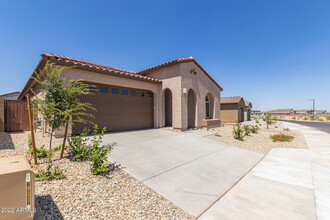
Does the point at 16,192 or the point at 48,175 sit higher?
the point at 16,192

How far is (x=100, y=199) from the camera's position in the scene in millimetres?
2766

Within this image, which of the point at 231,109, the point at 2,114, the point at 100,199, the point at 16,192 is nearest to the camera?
the point at 16,192

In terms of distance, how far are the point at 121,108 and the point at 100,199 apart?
691 centimetres

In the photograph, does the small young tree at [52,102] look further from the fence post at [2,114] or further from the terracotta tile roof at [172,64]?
the fence post at [2,114]

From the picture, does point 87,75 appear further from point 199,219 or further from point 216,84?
point 216,84

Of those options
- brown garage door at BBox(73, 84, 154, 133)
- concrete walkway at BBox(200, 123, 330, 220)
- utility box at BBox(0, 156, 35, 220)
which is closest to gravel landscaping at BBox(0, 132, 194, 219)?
utility box at BBox(0, 156, 35, 220)

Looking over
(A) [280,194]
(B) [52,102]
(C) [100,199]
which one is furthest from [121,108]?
(A) [280,194]

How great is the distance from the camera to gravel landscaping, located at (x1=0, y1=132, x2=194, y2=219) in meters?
2.43

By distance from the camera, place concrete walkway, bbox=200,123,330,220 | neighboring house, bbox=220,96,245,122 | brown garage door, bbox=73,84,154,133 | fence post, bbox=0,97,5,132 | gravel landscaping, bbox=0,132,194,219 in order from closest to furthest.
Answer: gravel landscaping, bbox=0,132,194,219 < concrete walkway, bbox=200,123,330,220 < brown garage door, bbox=73,84,154,133 < fence post, bbox=0,97,5,132 < neighboring house, bbox=220,96,245,122

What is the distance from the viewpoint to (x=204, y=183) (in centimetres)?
369

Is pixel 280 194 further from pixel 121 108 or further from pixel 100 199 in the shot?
pixel 121 108

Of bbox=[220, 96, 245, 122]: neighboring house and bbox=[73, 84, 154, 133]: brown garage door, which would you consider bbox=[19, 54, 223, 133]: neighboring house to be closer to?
bbox=[73, 84, 154, 133]: brown garage door

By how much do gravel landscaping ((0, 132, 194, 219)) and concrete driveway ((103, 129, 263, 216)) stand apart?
0.94 ft

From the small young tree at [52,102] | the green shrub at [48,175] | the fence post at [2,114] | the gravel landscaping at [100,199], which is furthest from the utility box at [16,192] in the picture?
the fence post at [2,114]
